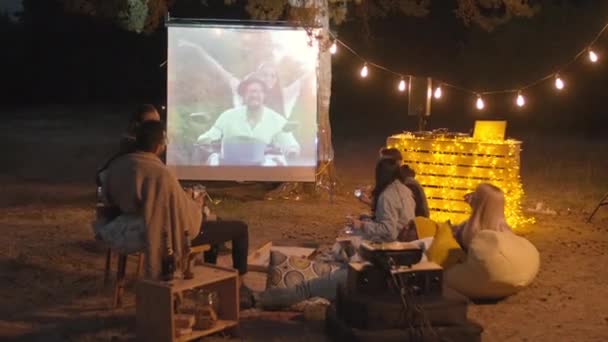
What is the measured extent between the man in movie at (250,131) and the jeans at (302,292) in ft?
15.4

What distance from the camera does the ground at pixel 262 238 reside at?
565 cm

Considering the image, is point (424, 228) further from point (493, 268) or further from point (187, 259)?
point (187, 259)

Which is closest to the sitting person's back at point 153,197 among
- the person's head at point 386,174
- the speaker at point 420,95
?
the person's head at point 386,174

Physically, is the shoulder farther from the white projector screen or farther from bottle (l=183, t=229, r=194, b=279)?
bottle (l=183, t=229, r=194, b=279)

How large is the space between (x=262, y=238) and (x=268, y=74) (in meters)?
2.75

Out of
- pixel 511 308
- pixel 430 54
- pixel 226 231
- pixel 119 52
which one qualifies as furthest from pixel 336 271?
pixel 119 52

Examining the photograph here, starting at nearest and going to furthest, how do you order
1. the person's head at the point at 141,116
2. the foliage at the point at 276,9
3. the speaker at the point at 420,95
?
the person's head at the point at 141,116 < the speaker at the point at 420,95 < the foliage at the point at 276,9

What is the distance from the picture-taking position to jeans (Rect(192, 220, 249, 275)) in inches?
237

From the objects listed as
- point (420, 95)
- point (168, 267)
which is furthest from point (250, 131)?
point (168, 267)

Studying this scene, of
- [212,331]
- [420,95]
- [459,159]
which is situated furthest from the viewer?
[420,95]

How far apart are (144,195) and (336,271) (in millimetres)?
1711

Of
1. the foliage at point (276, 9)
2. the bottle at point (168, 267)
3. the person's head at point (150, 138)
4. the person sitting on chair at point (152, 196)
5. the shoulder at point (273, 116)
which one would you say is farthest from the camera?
the foliage at point (276, 9)

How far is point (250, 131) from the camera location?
34.9ft

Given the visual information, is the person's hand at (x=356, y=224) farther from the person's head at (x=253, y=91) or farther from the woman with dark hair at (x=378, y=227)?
the person's head at (x=253, y=91)
